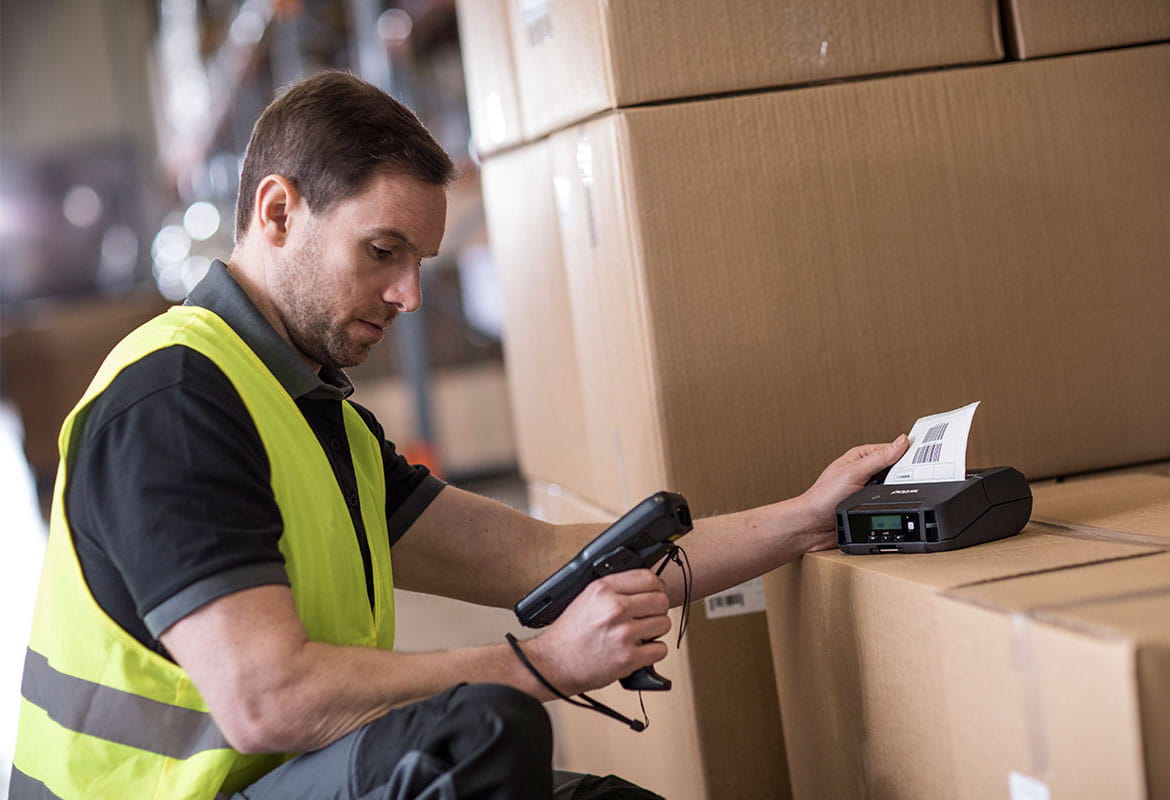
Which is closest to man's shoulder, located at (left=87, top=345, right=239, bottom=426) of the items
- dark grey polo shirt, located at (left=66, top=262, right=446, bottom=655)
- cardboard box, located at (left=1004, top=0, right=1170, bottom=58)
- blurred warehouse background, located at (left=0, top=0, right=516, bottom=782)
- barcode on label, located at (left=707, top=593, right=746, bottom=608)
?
dark grey polo shirt, located at (left=66, top=262, right=446, bottom=655)

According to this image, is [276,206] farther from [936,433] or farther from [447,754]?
[936,433]

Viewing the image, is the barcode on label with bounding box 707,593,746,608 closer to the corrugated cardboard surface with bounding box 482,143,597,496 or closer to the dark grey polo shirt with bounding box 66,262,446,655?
the corrugated cardboard surface with bounding box 482,143,597,496

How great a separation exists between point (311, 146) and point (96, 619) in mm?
593

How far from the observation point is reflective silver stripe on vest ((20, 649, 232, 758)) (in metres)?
1.31

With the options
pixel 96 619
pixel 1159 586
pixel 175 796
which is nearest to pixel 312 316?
pixel 96 619

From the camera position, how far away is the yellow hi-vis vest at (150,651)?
1.31 m

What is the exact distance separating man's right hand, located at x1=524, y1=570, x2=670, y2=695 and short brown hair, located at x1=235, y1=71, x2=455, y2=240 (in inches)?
22.1

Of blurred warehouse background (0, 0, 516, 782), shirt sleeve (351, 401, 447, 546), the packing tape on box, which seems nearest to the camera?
the packing tape on box

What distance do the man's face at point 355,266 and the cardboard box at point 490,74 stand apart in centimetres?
67

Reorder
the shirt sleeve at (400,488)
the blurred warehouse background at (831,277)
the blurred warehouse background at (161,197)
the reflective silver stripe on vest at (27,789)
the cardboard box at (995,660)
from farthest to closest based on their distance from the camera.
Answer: the blurred warehouse background at (161,197) < the shirt sleeve at (400,488) < the blurred warehouse background at (831,277) < the reflective silver stripe on vest at (27,789) < the cardboard box at (995,660)

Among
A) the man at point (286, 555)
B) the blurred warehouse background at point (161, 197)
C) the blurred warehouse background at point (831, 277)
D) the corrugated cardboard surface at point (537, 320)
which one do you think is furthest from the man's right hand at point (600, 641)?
the blurred warehouse background at point (161, 197)

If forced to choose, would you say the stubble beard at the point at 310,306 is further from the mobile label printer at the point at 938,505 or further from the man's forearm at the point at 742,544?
the mobile label printer at the point at 938,505

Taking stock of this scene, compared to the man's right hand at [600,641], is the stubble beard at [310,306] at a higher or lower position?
higher

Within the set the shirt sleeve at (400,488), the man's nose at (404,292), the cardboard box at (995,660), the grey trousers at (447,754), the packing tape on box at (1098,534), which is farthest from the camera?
the shirt sleeve at (400,488)
